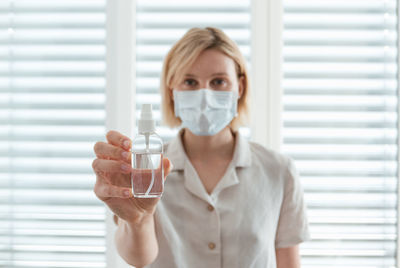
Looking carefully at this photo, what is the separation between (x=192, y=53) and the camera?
1124 millimetres

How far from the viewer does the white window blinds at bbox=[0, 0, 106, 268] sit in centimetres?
164

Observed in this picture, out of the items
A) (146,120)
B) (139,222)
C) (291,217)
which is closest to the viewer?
(146,120)

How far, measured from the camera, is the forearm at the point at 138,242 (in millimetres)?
1037

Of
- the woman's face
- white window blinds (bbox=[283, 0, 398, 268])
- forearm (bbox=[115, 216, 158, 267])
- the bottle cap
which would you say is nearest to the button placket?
forearm (bbox=[115, 216, 158, 267])

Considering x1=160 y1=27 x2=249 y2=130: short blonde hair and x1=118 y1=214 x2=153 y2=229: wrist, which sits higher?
x1=160 y1=27 x2=249 y2=130: short blonde hair

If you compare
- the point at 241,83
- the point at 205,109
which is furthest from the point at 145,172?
the point at 241,83

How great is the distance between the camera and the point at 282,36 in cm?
161

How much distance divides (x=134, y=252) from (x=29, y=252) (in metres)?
0.81

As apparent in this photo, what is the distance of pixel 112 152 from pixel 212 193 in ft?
1.37

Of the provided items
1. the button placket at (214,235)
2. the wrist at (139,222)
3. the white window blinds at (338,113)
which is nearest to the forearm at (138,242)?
the wrist at (139,222)

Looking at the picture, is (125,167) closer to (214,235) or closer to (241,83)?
(214,235)

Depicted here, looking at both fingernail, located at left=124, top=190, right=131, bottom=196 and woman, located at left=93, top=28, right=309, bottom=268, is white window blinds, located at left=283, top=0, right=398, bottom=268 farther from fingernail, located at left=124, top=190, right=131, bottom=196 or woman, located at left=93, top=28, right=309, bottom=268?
fingernail, located at left=124, top=190, right=131, bottom=196

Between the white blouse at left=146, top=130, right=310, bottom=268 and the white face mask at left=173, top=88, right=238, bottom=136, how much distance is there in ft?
0.33

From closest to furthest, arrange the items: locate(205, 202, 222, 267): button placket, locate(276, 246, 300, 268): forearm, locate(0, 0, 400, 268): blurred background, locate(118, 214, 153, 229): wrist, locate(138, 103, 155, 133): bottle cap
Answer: locate(138, 103, 155, 133): bottle cap → locate(118, 214, 153, 229): wrist → locate(205, 202, 222, 267): button placket → locate(276, 246, 300, 268): forearm → locate(0, 0, 400, 268): blurred background
